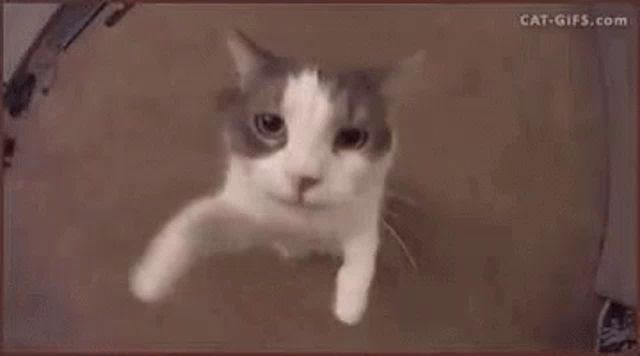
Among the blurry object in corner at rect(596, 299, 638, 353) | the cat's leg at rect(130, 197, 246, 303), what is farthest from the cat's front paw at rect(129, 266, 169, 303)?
the blurry object in corner at rect(596, 299, 638, 353)

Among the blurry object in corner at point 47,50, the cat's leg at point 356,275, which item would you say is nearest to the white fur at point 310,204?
the cat's leg at point 356,275

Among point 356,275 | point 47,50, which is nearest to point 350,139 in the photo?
point 356,275

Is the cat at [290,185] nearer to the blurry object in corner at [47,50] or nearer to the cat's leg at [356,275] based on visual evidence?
the cat's leg at [356,275]

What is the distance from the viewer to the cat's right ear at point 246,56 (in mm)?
869

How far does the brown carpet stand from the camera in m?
0.85

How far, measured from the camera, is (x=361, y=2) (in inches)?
34.8

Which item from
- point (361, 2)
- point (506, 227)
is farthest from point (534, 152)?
point (361, 2)

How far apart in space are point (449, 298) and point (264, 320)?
15cm

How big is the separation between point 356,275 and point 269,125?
0.45 feet

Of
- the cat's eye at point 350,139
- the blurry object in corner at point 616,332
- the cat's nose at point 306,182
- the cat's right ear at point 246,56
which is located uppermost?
the cat's right ear at point 246,56

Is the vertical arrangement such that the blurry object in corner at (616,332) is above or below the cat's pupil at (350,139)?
below

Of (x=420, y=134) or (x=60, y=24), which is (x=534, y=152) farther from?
(x=60, y=24)

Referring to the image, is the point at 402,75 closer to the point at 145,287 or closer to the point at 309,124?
the point at 309,124

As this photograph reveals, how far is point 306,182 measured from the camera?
2.76 feet
